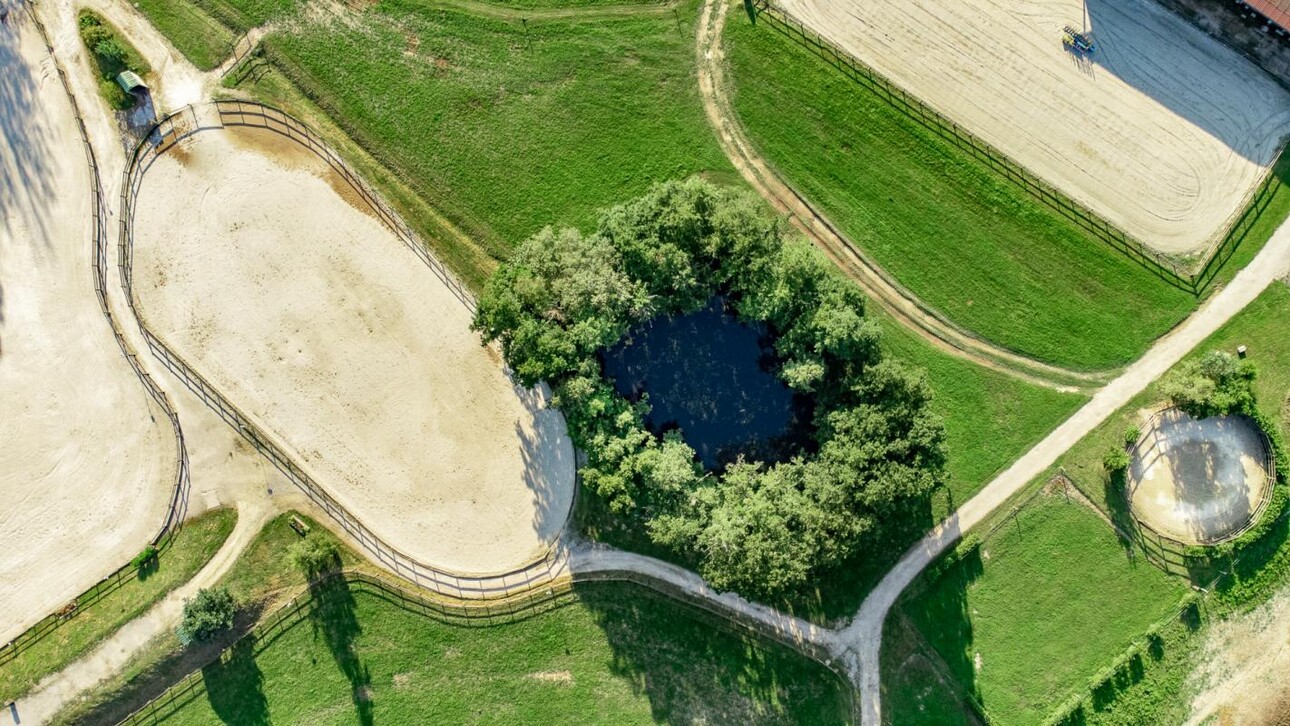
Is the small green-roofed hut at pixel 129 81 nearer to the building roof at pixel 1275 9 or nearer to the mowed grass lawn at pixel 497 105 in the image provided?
the mowed grass lawn at pixel 497 105

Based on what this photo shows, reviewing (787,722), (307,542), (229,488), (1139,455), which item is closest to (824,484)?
(787,722)

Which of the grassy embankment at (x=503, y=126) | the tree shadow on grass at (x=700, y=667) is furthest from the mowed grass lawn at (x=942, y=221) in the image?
the tree shadow on grass at (x=700, y=667)

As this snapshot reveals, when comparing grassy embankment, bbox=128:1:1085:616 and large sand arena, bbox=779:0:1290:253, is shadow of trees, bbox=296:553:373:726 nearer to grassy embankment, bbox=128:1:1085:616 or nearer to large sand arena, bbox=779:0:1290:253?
grassy embankment, bbox=128:1:1085:616

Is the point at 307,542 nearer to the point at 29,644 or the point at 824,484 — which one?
the point at 29,644

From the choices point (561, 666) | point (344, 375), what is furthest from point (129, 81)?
point (561, 666)

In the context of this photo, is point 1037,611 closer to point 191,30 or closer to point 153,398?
point 153,398

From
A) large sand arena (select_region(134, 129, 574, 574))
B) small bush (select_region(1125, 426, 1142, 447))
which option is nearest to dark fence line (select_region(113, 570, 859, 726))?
large sand arena (select_region(134, 129, 574, 574))

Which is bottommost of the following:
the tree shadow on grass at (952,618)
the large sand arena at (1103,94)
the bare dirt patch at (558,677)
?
the bare dirt patch at (558,677)

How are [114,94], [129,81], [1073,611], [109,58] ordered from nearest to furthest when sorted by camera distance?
[109,58] → [129,81] → [114,94] → [1073,611]
